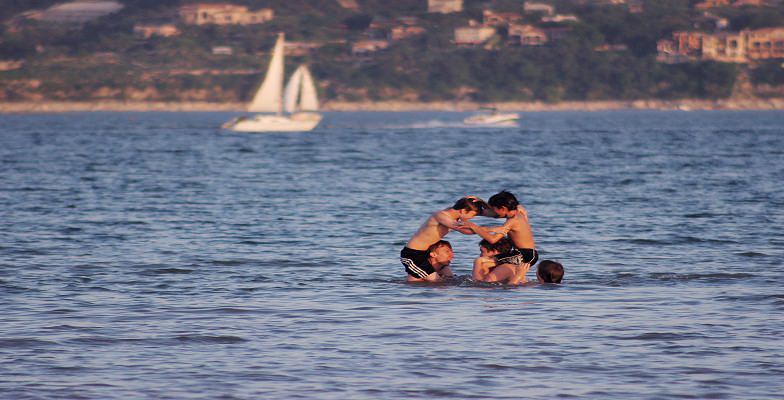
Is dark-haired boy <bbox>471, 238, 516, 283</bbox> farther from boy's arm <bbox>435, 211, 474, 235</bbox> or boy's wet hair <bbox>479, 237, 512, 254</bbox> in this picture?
boy's arm <bbox>435, 211, 474, 235</bbox>

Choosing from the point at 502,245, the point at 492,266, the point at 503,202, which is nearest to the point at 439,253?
the point at 492,266

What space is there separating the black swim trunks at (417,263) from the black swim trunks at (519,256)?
1241mm

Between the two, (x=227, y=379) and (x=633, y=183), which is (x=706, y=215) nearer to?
(x=633, y=183)

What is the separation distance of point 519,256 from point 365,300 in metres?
3.02

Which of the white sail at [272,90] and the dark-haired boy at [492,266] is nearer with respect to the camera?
the dark-haired boy at [492,266]

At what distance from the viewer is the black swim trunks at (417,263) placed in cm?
2005

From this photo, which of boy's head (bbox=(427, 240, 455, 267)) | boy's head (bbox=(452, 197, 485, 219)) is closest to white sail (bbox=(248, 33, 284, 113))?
boy's head (bbox=(427, 240, 455, 267))

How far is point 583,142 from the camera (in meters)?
102

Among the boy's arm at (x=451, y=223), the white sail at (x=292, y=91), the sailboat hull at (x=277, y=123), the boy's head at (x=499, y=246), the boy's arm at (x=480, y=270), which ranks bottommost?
the sailboat hull at (x=277, y=123)

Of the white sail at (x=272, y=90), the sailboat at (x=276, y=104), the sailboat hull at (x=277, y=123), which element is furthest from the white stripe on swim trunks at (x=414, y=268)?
the sailboat hull at (x=277, y=123)

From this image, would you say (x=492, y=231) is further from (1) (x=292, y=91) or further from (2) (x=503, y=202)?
(1) (x=292, y=91)

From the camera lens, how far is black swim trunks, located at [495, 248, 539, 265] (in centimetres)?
1989

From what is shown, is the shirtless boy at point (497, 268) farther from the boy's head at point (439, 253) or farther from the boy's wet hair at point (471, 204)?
the boy's wet hair at point (471, 204)

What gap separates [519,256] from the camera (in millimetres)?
19953
